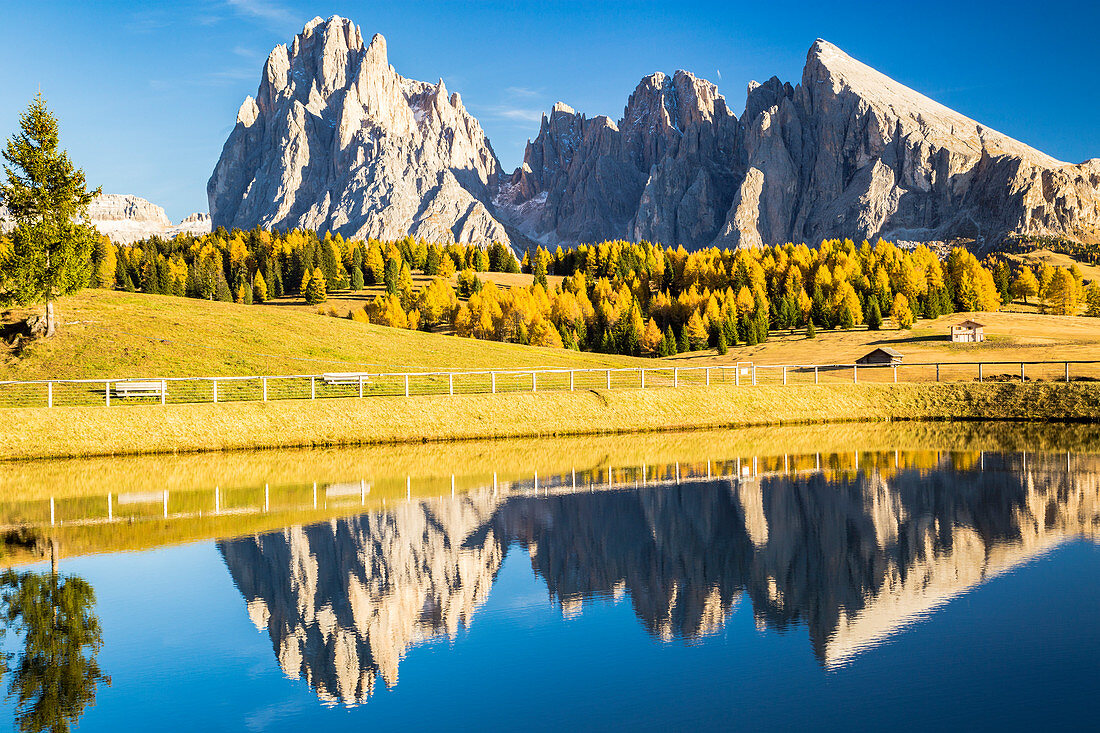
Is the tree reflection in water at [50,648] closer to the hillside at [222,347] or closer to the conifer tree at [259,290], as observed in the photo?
the hillside at [222,347]

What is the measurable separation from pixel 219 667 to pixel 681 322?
133340 millimetres

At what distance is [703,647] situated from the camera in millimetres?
12102

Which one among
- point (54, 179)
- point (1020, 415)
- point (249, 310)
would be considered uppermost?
point (54, 179)

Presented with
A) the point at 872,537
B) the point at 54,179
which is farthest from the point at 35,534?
the point at 54,179

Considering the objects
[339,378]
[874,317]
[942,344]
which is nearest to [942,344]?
[942,344]

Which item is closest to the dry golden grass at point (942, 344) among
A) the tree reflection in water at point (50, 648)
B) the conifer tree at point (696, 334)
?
the conifer tree at point (696, 334)

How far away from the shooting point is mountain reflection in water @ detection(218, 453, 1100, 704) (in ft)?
42.5

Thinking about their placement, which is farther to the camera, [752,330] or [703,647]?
[752,330]

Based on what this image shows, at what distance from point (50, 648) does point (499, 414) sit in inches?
1200

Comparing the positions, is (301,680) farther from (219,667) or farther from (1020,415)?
(1020,415)

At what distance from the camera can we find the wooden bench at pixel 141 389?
41125 mm

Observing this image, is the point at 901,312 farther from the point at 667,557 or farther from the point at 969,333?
the point at 667,557

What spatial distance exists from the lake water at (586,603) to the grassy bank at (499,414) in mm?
10076

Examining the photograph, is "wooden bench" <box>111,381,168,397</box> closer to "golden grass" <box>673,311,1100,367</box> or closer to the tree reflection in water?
the tree reflection in water
